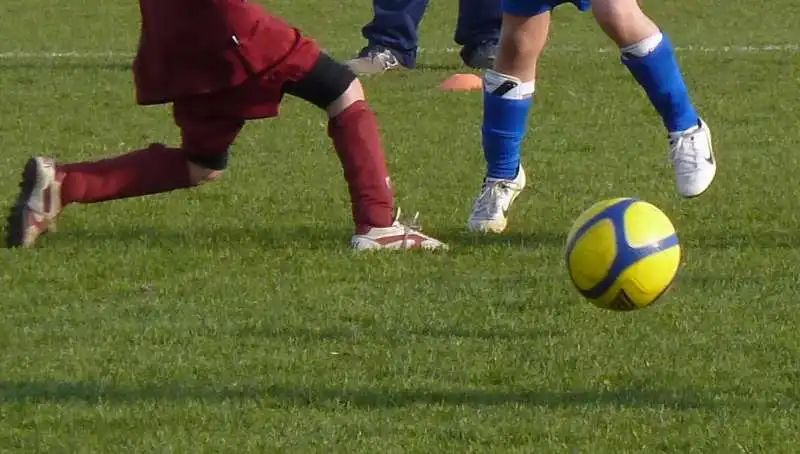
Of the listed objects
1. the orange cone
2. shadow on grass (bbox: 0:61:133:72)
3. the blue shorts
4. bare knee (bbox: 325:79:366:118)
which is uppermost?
the blue shorts

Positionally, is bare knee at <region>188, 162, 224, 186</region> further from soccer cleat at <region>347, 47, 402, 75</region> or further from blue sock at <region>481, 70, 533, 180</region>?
soccer cleat at <region>347, 47, 402, 75</region>

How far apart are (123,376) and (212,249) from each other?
161cm

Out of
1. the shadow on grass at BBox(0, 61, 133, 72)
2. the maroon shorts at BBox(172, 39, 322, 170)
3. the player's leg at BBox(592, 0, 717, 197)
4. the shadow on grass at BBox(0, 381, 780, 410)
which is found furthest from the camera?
the shadow on grass at BBox(0, 61, 133, 72)

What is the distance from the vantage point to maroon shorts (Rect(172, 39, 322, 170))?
5953 millimetres

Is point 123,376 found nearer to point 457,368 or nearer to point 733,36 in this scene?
point 457,368

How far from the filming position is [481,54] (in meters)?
10.7

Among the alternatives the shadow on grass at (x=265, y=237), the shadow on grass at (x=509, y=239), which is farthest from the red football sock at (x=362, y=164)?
the shadow on grass at (x=509, y=239)

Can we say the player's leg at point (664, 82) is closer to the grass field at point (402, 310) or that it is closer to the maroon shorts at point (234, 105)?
the grass field at point (402, 310)

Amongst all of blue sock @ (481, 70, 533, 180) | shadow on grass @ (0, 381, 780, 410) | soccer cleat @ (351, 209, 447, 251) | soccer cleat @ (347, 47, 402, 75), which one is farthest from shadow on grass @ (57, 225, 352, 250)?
soccer cleat @ (347, 47, 402, 75)

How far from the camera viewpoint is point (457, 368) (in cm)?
462

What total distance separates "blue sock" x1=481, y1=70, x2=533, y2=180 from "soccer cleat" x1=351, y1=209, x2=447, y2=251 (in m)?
0.59

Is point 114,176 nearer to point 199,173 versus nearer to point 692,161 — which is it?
point 199,173

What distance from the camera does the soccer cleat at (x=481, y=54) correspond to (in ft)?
35.0

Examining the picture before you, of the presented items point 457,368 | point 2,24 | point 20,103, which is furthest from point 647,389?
point 2,24
